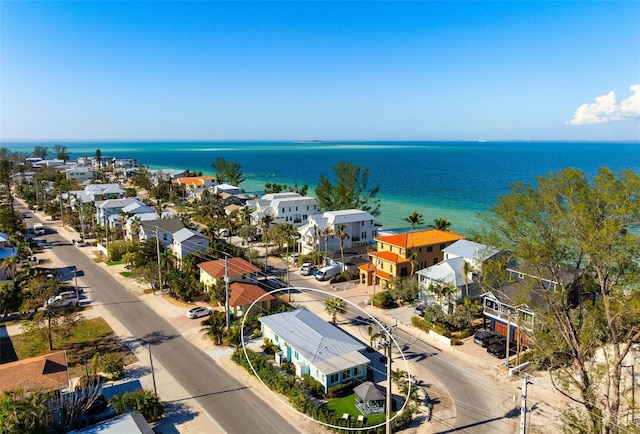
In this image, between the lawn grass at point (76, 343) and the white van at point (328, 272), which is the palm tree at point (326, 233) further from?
the lawn grass at point (76, 343)

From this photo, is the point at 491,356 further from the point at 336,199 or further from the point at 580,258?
the point at 336,199

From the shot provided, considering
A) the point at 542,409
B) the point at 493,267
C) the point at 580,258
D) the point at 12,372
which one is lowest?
the point at 542,409

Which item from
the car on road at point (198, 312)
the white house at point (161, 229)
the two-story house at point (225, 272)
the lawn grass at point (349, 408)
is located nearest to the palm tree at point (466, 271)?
the lawn grass at point (349, 408)

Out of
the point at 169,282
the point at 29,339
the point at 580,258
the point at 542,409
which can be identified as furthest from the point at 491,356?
the point at 29,339

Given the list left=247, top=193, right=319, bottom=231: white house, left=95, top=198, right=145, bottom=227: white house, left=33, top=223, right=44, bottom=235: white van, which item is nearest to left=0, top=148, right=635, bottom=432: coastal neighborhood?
left=95, top=198, right=145, bottom=227: white house

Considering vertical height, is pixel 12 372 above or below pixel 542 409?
above

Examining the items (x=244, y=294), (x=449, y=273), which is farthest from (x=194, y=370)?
(x=449, y=273)
